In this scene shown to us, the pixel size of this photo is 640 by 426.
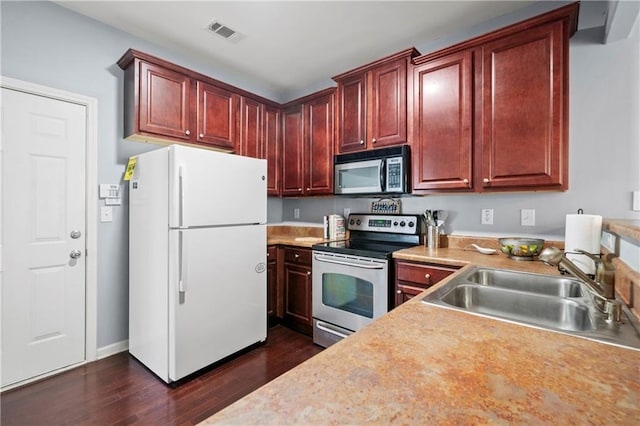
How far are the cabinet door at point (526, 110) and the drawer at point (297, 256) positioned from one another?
155cm

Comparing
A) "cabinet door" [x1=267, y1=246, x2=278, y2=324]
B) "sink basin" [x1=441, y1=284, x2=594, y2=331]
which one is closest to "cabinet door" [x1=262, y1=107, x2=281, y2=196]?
"cabinet door" [x1=267, y1=246, x2=278, y2=324]

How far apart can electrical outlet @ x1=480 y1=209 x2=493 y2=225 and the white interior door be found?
3.13 meters

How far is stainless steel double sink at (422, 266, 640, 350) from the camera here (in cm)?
86

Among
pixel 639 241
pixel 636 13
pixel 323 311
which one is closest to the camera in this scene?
A: pixel 639 241

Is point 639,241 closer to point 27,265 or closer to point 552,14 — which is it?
point 552,14

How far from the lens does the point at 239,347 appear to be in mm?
2396

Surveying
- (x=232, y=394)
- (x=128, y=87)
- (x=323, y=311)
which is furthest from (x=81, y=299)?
(x=323, y=311)

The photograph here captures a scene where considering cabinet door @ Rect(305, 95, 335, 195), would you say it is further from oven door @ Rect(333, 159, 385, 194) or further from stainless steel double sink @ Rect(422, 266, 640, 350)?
stainless steel double sink @ Rect(422, 266, 640, 350)

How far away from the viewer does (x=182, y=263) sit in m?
1.99

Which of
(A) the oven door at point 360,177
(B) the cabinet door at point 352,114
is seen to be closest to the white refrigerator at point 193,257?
(A) the oven door at point 360,177

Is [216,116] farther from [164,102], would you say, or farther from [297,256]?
[297,256]

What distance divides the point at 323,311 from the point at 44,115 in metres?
2.53

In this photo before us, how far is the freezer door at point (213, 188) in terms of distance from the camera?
6.57 feet

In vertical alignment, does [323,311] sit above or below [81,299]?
below
